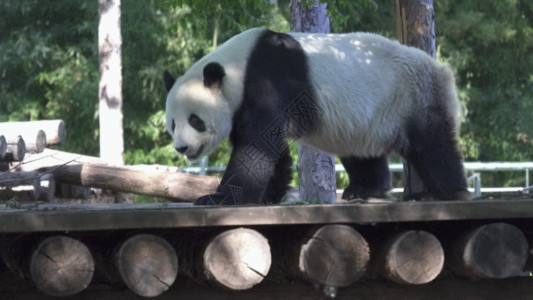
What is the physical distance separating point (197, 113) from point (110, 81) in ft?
29.3

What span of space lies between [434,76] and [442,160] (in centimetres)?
57

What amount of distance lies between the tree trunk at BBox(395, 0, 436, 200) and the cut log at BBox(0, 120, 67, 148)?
4209 millimetres

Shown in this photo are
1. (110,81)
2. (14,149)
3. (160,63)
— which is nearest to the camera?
(14,149)

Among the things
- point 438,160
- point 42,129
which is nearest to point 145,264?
point 438,160

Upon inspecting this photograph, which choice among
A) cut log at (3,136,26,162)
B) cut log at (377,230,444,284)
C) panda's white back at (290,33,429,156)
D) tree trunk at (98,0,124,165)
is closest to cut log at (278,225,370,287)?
cut log at (377,230,444,284)

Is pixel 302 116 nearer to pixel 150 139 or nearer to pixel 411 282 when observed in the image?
pixel 411 282

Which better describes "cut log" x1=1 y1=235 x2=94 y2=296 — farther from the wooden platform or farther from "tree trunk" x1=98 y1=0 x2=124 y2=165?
"tree trunk" x1=98 y1=0 x2=124 y2=165

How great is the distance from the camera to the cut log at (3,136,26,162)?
780 cm

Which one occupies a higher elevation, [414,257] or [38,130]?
[38,130]

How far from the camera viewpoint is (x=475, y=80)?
19469 millimetres

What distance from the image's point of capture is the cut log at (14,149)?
780 cm

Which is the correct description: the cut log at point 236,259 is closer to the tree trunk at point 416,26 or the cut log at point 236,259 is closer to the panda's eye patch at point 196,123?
the panda's eye patch at point 196,123

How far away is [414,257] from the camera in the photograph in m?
3.56

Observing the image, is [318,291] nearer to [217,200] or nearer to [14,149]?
[217,200]
